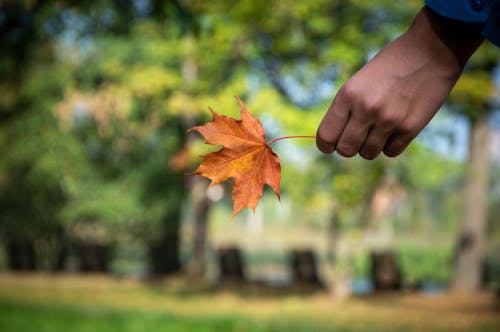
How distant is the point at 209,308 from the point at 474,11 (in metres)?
10.9

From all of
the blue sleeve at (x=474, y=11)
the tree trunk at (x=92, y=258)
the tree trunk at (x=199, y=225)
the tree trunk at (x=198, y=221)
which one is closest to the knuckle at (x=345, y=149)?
the blue sleeve at (x=474, y=11)

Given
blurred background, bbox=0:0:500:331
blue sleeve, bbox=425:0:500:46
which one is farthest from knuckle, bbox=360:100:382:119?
blurred background, bbox=0:0:500:331

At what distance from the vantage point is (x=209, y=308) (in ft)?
38.4

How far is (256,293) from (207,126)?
43.1 ft

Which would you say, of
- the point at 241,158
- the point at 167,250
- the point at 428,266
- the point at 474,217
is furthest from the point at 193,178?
the point at 241,158

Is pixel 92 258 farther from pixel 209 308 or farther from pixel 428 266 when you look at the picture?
pixel 428 266

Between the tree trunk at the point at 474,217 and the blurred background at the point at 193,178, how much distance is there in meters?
0.03

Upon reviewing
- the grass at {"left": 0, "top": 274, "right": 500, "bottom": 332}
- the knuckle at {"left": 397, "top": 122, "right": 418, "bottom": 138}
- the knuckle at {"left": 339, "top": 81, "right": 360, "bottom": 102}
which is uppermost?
the knuckle at {"left": 339, "top": 81, "right": 360, "bottom": 102}

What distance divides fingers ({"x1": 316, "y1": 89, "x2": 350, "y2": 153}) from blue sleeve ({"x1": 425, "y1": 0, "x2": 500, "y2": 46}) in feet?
0.80

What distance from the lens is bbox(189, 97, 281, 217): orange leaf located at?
1.40 m

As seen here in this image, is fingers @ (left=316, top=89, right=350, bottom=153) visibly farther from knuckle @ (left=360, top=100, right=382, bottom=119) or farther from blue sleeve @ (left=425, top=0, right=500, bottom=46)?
blue sleeve @ (left=425, top=0, right=500, bottom=46)

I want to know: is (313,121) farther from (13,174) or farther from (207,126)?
(13,174)

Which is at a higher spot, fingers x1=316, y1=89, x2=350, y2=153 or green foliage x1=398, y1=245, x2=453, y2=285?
fingers x1=316, y1=89, x2=350, y2=153

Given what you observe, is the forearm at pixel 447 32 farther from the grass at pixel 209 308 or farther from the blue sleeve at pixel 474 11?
the grass at pixel 209 308
